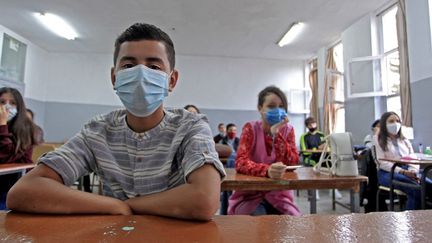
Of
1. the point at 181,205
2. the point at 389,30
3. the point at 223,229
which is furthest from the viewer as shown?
the point at 389,30

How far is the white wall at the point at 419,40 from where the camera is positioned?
3945 millimetres

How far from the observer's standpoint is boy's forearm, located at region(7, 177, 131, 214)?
68cm

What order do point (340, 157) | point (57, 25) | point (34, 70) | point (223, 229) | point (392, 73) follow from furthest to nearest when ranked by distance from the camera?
point (34, 70) → point (57, 25) → point (392, 73) → point (340, 157) → point (223, 229)

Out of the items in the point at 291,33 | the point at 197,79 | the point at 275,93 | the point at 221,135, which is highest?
the point at 291,33

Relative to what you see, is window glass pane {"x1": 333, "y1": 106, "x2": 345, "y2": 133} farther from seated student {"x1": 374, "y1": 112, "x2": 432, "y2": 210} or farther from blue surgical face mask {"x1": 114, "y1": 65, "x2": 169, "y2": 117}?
blue surgical face mask {"x1": 114, "y1": 65, "x2": 169, "y2": 117}

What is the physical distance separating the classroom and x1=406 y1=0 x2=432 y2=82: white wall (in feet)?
0.07

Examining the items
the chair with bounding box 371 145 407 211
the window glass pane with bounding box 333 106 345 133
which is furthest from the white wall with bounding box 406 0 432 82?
the window glass pane with bounding box 333 106 345 133

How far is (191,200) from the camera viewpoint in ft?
2.20

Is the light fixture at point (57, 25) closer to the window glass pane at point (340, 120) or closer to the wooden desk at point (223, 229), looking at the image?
the wooden desk at point (223, 229)

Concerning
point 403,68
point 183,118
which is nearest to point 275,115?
point 183,118

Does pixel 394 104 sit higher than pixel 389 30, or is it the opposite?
pixel 389 30

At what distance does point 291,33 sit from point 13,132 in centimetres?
552

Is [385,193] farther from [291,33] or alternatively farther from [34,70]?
[34,70]

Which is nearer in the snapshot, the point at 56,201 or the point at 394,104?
the point at 56,201
